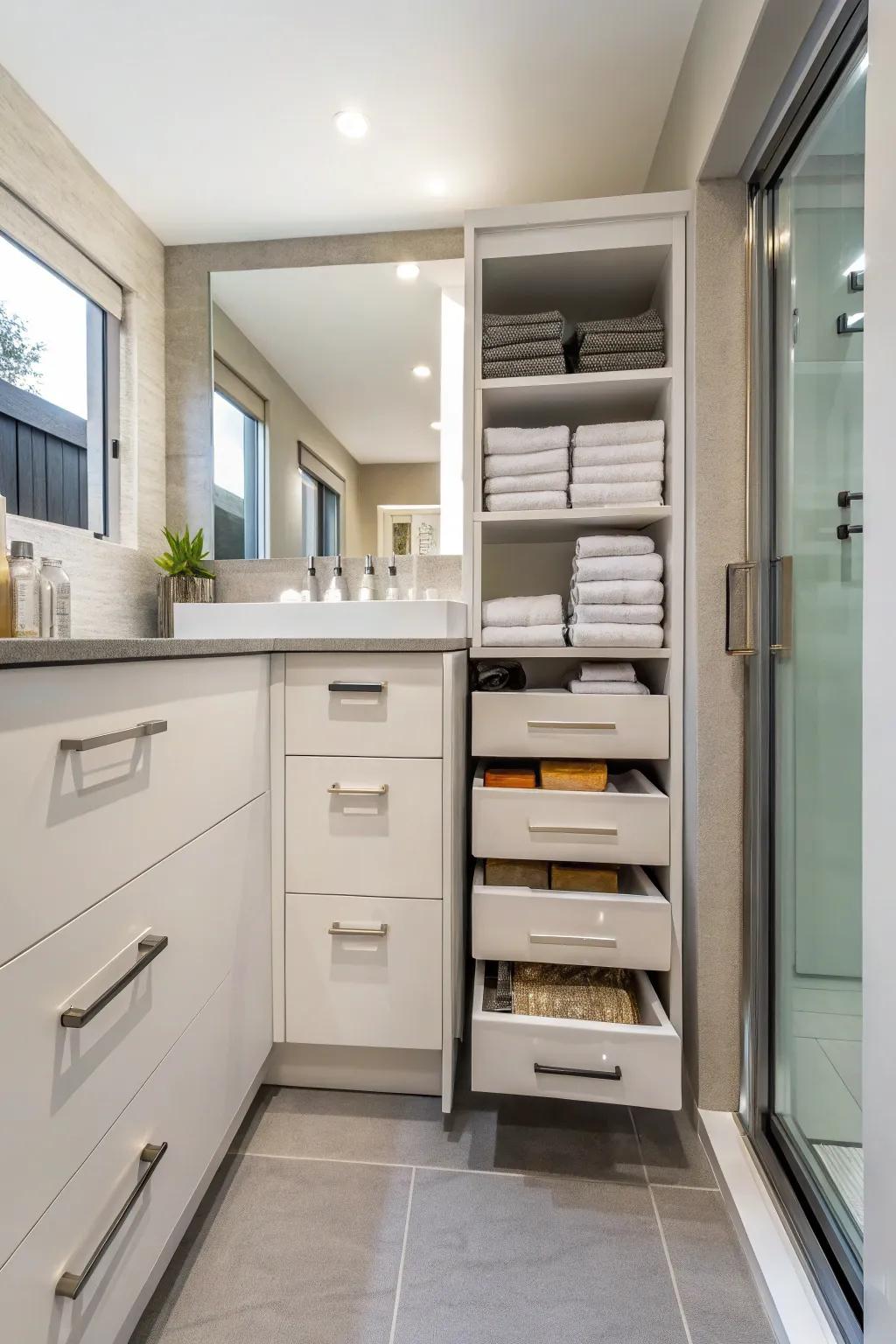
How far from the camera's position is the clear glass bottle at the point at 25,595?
1.31m

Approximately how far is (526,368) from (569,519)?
38 centimetres

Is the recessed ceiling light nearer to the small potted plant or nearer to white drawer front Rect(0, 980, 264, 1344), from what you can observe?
the small potted plant

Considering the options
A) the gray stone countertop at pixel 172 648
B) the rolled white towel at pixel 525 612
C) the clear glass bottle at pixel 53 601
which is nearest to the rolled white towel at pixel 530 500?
the rolled white towel at pixel 525 612

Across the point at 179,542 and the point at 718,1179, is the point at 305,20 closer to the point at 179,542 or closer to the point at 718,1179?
the point at 179,542

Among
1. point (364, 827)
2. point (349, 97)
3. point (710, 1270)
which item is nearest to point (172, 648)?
point (364, 827)

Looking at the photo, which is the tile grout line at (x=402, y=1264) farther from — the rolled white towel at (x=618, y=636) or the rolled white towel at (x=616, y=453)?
the rolled white towel at (x=616, y=453)

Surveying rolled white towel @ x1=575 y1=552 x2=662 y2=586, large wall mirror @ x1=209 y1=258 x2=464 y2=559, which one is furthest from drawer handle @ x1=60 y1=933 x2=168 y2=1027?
large wall mirror @ x1=209 y1=258 x2=464 y2=559

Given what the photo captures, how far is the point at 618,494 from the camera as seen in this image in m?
1.51

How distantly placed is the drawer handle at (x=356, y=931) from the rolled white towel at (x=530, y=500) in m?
0.94

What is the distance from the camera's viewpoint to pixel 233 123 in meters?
1.63

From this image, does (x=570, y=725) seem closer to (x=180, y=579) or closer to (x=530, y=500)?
(x=530, y=500)

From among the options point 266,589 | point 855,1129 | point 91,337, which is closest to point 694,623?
point 855,1129

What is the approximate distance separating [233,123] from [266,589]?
3.81 feet

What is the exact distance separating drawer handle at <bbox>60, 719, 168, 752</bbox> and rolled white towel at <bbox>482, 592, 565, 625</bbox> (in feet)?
2.64
